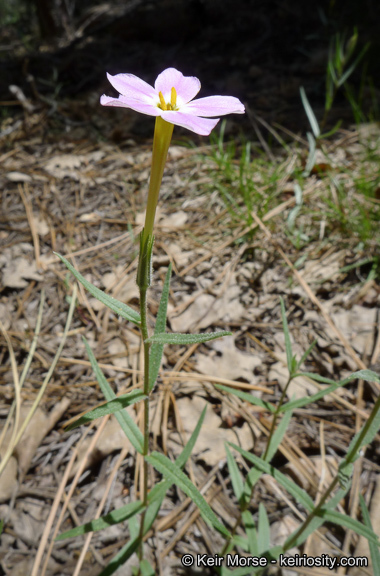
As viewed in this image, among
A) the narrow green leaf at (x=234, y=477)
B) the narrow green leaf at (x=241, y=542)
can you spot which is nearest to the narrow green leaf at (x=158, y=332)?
the narrow green leaf at (x=234, y=477)

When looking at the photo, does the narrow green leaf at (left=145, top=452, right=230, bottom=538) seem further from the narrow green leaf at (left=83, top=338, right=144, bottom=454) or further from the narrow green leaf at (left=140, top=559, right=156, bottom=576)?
the narrow green leaf at (left=140, top=559, right=156, bottom=576)

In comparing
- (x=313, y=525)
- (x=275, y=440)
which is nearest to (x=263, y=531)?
(x=313, y=525)

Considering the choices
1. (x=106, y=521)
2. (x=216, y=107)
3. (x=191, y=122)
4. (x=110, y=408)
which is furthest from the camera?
(x=106, y=521)

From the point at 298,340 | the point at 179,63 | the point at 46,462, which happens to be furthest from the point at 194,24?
the point at 46,462

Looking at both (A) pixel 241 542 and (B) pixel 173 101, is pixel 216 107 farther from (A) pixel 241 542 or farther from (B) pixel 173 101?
(A) pixel 241 542

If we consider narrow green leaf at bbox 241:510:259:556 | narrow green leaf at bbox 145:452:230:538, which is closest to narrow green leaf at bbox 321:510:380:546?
narrow green leaf at bbox 241:510:259:556
